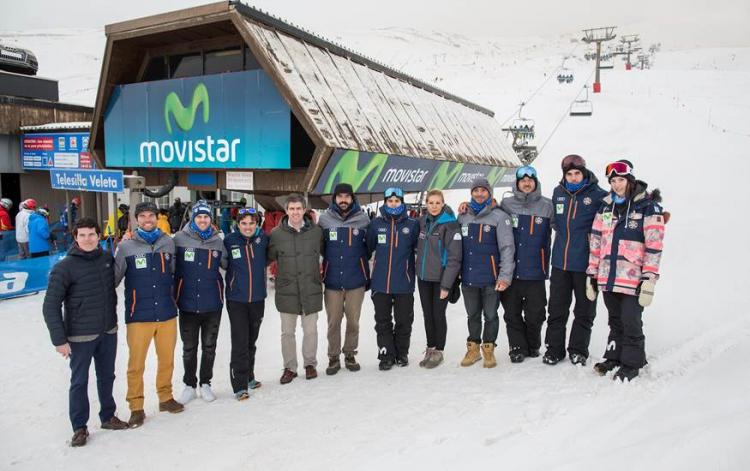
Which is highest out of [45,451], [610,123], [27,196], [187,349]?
[610,123]

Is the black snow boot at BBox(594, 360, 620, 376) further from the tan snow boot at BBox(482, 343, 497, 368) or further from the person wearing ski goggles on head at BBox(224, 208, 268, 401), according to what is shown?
the person wearing ski goggles on head at BBox(224, 208, 268, 401)

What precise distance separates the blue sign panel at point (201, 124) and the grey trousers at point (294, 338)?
3797mm

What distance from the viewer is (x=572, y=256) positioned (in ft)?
15.2

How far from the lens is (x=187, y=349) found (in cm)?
481

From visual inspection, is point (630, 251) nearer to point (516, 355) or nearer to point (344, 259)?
point (516, 355)

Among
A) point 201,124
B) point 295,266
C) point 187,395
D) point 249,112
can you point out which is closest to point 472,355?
point 295,266

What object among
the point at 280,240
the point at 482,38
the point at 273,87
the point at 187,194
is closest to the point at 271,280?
the point at 273,87

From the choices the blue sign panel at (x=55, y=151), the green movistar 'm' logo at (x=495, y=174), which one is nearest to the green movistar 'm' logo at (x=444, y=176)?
the green movistar 'm' logo at (x=495, y=174)

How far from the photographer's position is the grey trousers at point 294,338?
5137 millimetres

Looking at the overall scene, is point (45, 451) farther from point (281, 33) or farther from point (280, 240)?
point (281, 33)

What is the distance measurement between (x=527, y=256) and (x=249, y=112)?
5.71 m

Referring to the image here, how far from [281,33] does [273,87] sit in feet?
3.60

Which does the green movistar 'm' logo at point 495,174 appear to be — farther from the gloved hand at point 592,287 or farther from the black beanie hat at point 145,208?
the black beanie hat at point 145,208

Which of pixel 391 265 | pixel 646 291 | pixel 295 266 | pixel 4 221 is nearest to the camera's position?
pixel 646 291
